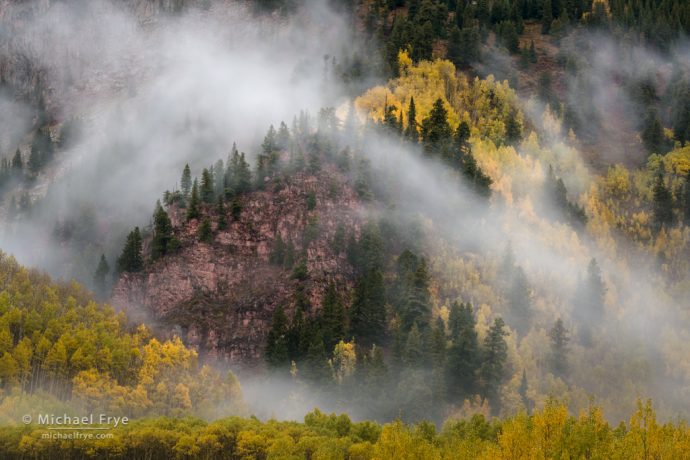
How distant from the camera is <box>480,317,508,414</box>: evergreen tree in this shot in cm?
11619

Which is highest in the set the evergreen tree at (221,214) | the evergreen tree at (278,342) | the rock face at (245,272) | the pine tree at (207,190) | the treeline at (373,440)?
the pine tree at (207,190)

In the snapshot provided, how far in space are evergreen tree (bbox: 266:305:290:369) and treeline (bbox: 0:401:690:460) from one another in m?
22.2

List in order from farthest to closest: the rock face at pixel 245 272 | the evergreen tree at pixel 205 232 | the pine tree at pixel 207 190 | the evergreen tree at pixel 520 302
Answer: the pine tree at pixel 207 190
the evergreen tree at pixel 205 232
the rock face at pixel 245 272
the evergreen tree at pixel 520 302

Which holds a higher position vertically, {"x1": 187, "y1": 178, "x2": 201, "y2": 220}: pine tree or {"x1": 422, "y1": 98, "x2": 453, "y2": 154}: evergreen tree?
{"x1": 422, "y1": 98, "x2": 453, "y2": 154}: evergreen tree

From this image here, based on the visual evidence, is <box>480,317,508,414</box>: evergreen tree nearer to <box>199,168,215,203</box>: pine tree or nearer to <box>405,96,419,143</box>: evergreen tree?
<box>405,96,419,143</box>: evergreen tree

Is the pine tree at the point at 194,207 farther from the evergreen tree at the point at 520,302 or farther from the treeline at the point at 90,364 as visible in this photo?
the evergreen tree at the point at 520,302

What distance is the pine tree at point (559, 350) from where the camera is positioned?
4692 inches

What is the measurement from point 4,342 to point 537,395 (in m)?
71.6

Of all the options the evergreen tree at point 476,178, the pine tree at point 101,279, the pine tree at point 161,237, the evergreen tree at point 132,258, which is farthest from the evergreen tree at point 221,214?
the evergreen tree at point 476,178

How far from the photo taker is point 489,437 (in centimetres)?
9012

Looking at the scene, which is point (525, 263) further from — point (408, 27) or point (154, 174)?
point (154, 174)

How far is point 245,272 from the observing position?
462 feet

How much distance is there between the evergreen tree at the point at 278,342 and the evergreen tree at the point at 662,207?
68952 mm

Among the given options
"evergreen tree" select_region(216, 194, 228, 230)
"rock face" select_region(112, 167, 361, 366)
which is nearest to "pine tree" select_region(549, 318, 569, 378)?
"rock face" select_region(112, 167, 361, 366)
